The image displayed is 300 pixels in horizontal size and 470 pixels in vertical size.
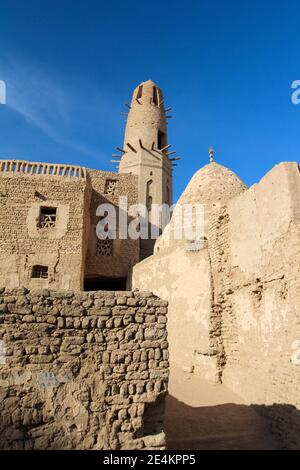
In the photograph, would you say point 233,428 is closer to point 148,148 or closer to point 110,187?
point 110,187

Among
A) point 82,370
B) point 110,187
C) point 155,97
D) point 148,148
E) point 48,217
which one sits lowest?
point 82,370

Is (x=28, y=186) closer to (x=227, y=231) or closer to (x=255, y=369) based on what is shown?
(x=227, y=231)

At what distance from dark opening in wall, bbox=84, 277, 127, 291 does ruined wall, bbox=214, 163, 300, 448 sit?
7.89 m

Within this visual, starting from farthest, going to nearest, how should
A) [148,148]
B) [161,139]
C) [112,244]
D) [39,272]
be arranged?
1. [161,139]
2. [148,148]
3. [112,244]
4. [39,272]

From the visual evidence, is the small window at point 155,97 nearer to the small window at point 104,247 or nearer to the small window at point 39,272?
the small window at point 104,247

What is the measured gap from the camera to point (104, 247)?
14719 millimetres

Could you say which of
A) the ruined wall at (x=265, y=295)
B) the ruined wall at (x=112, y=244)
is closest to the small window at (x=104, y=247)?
the ruined wall at (x=112, y=244)

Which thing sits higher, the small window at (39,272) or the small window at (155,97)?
the small window at (155,97)

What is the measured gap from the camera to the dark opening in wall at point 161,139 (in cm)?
2348

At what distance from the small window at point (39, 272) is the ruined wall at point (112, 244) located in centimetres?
294

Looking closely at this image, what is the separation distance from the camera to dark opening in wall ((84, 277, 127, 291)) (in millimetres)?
14891

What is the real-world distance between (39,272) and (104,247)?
3931 mm

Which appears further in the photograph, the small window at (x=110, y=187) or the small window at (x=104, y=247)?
the small window at (x=110, y=187)

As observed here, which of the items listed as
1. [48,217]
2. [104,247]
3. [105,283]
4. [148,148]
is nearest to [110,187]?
[104,247]
